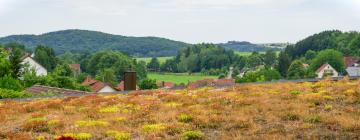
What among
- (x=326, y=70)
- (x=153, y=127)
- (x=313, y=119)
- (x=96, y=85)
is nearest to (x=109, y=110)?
(x=153, y=127)

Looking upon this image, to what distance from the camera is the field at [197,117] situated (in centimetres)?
1603

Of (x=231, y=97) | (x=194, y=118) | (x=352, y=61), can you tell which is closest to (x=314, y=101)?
(x=231, y=97)

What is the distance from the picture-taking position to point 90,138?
52.0 feet

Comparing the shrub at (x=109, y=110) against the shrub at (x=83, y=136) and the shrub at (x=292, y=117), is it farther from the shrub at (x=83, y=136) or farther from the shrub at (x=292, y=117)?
the shrub at (x=292, y=117)

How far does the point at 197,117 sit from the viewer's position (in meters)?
19.1

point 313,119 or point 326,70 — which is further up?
point 313,119

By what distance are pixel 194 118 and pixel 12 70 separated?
89.8 m

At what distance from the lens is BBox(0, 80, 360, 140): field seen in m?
16.0

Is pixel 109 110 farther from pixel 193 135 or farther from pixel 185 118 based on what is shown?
pixel 193 135

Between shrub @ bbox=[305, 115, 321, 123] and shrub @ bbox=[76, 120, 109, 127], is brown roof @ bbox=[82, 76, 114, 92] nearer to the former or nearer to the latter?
shrub @ bbox=[76, 120, 109, 127]

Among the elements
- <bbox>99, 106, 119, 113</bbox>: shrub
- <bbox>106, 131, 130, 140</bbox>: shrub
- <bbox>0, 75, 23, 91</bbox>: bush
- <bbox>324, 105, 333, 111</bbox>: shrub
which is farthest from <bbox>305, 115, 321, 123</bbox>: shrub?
<bbox>0, 75, 23, 91</bbox>: bush

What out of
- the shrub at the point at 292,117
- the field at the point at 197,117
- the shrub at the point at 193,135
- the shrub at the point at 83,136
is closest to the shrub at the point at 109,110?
the field at the point at 197,117

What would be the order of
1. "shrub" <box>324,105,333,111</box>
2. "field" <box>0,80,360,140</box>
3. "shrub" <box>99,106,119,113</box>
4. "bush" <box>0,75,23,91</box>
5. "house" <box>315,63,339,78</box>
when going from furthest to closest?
1. "house" <box>315,63,339,78</box>
2. "bush" <box>0,75,23,91</box>
3. "shrub" <box>99,106,119,113</box>
4. "shrub" <box>324,105,333,111</box>
5. "field" <box>0,80,360,140</box>

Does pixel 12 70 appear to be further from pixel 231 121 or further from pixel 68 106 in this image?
pixel 231 121
